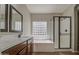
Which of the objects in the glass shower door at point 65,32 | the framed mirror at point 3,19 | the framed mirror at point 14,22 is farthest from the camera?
the framed mirror at point 14,22

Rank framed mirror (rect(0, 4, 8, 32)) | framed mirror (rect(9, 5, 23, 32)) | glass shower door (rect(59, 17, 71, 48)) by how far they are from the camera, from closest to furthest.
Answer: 1. framed mirror (rect(0, 4, 8, 32))
2. glass shower door (rect(59, 17, 71, 48))
3. framed mirror (rect(9, 5, 23, 32))

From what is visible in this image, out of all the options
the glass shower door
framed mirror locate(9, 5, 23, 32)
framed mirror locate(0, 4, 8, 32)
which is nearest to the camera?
framed mirror locate(0, 4, 8, 32)

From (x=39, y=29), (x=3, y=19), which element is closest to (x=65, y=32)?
(x=39, y=29)

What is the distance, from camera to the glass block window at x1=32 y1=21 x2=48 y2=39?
4.75 ft

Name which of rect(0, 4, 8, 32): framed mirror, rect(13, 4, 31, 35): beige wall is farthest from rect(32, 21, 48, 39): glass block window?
rect(0, 4, 8, 32): framed mirror

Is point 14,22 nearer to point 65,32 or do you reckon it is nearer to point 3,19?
point 3,19

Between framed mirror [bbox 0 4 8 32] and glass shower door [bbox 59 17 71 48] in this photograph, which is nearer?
framed mirror [bbox 0 4 8 32]

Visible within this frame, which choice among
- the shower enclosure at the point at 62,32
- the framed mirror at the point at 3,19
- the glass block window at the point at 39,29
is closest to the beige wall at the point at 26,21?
the glass block window at the point at 39,29

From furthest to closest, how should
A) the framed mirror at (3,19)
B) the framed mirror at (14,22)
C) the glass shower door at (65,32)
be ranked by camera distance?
the framed mirror at (14,22) → the glass shower door at (65,32) → the framed mirror at (3,19)

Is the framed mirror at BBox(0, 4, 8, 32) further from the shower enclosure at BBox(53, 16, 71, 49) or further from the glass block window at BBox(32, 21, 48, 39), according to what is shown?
the shower enclosure at BBox(53, 16, 71, 49)

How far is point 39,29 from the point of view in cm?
145

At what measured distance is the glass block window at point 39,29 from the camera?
1448mm

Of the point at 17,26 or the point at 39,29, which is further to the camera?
the point at 17,26

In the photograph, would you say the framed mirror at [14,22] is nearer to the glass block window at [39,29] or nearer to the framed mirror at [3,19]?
the framed mirror at [3,19]
